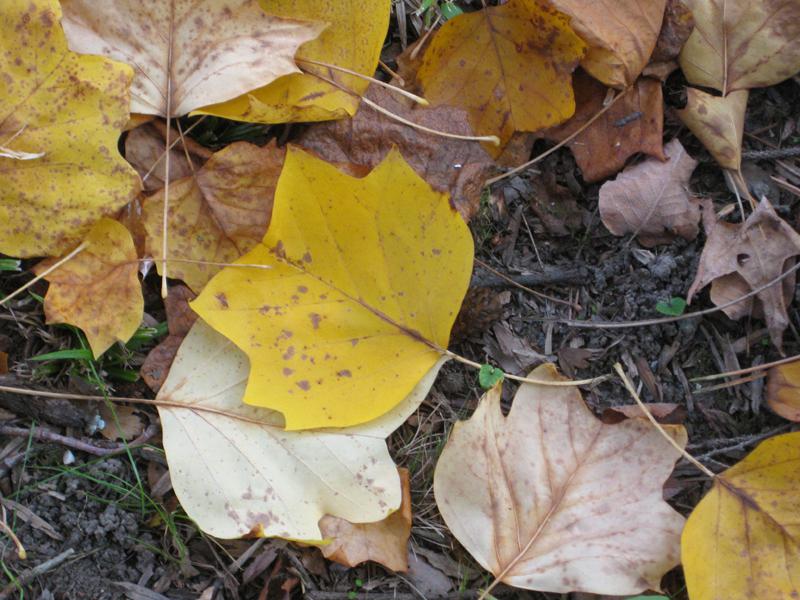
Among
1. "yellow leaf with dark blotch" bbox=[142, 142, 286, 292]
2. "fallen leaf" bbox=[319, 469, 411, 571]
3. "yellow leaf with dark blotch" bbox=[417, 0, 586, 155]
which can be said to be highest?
"yellow leaf with dark blotch" bbox=[417, 0, 586, 155]

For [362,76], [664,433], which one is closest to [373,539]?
[664,433]

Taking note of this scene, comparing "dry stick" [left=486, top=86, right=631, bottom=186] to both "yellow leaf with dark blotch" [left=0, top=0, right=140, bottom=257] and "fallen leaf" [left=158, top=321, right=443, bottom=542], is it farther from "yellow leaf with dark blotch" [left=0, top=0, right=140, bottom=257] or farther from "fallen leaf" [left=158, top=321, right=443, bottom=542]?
"yellow leaf with dark blotch" [left=0, top=0, right=140, bottom=257]

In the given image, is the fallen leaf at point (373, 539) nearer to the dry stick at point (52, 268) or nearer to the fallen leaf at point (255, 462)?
the fallen leaf at point (255, 462)

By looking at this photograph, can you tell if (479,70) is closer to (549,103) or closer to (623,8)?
(549,103)

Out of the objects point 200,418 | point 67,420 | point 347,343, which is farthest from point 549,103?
point 67,420

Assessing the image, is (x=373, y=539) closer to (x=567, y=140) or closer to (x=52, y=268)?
(x=52, y=268)

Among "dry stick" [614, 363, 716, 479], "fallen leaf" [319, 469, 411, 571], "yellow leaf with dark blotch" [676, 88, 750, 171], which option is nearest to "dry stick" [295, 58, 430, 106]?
"yellow leaf with dark blotch" [676, 88, 750, 171]

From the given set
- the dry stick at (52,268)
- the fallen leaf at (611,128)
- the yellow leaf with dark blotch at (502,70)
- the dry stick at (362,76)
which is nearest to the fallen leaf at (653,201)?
the fallen leaf at (611,128)
